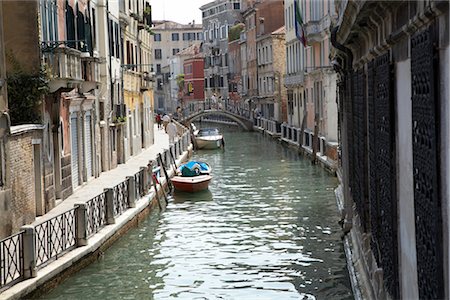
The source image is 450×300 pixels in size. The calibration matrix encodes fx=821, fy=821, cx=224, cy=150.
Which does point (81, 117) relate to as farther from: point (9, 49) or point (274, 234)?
point (274, 234)

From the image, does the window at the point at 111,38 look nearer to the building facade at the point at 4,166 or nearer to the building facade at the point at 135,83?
the building facade at the point at 135,83

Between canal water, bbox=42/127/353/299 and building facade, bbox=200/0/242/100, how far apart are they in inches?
2206

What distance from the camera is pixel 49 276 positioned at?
38.3 ft

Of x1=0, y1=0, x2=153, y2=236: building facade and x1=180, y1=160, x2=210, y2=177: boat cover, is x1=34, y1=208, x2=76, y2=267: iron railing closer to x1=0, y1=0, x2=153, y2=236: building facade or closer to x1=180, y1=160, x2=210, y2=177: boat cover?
x1=0, y1=0, x2=153, y2=236: building facade

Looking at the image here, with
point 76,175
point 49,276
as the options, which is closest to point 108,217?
point 49,276

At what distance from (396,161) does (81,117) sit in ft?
54.5

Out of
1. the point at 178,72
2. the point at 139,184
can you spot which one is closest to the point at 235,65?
the point at 178,72

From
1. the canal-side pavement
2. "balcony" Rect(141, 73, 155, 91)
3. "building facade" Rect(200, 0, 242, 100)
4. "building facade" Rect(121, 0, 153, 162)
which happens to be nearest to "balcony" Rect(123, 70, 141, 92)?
"building facade" Rect(121, 0, 153, 162)

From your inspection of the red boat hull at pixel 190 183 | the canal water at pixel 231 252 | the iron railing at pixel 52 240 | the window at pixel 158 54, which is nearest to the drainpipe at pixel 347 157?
the canal water at pixel 231 252

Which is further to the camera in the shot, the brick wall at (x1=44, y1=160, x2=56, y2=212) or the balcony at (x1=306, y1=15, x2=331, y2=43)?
the balcony at (x1=306, y1=15, x2=331, y2=43)

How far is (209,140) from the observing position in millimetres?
43188

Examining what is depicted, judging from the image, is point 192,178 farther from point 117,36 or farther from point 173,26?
point 173,26

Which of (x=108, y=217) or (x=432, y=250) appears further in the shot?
(x=108, y=217)

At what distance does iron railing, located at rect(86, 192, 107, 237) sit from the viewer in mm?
14836
